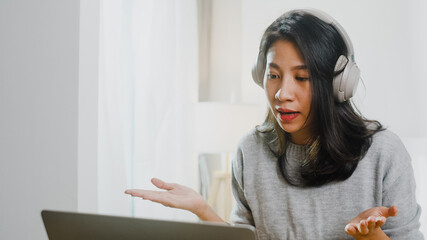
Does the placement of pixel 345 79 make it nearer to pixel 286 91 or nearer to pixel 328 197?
pixel 286 91

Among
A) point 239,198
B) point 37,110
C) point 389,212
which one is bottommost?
point 239,198

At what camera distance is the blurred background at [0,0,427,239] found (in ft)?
4.20

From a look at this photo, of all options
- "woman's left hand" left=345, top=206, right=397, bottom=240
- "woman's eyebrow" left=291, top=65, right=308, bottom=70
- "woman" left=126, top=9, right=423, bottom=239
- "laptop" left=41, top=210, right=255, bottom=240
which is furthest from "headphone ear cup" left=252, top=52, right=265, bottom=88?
"laptop" left=41, top=210, right=255, bottom=240

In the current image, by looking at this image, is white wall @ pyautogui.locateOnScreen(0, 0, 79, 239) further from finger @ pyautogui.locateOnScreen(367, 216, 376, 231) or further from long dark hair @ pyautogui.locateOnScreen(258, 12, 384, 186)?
finger @ pyautogui.locateOnScreen(367, 216, 376, 231)

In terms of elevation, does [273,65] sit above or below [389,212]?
above

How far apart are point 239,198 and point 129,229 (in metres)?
0.66

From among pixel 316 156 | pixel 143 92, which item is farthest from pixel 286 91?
pixel 143 92

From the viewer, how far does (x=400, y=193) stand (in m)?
0.99

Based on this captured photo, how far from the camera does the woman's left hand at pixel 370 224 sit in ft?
2.30

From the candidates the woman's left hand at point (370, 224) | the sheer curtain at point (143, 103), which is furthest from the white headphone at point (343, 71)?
the sheer curtain at point (143, 103)

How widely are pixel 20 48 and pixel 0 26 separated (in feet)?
0.30

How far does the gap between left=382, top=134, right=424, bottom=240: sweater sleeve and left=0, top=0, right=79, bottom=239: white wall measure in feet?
2.98

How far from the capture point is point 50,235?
0.67m

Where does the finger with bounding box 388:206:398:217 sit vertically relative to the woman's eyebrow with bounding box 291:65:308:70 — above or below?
below
